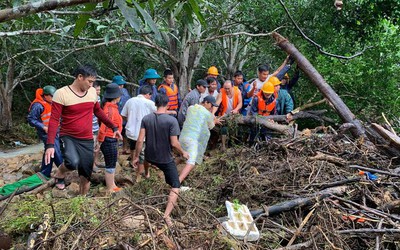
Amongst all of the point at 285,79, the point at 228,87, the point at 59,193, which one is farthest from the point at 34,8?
the point at 285,79

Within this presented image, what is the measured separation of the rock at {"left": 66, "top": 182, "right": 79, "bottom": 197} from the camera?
205 inches

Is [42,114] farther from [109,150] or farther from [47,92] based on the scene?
[109,150]

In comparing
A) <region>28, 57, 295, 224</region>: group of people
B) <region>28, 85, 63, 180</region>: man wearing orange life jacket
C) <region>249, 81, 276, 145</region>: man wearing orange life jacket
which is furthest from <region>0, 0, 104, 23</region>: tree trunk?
<region>249, 81, 276, 145</region>: man wearing orange life jacket

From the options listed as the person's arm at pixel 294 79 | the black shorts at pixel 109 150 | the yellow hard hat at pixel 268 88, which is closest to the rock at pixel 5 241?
the black shorts at pixel 109 150

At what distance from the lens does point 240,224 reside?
360 cm

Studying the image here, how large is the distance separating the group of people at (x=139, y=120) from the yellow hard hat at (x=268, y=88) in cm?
2

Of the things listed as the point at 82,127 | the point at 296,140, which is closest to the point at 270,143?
the point at 296,140

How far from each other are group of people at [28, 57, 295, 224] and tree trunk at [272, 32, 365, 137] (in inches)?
15.9

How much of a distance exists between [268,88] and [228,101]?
3.52ft

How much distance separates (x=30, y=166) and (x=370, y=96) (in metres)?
6.82

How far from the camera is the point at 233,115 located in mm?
7047

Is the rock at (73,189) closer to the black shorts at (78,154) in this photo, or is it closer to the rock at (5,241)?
the black shorts at (78,154)

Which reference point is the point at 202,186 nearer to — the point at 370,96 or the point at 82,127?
the point at 82,127

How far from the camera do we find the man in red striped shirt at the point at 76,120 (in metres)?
4.24
